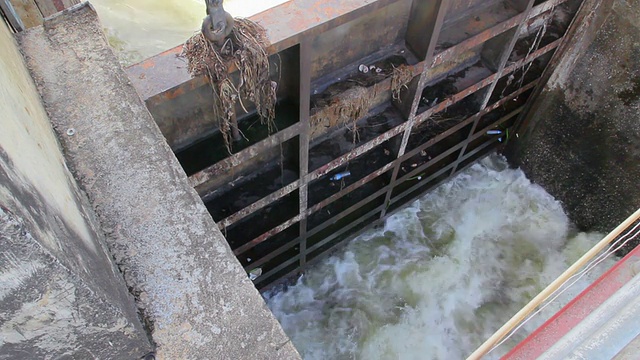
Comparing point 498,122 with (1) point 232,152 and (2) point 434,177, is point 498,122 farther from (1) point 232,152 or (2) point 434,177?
(1) point 232,152

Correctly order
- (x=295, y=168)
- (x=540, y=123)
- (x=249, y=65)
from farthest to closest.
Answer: (x=540, y=123)
(x=295, y=168)
(x=249, y=65)

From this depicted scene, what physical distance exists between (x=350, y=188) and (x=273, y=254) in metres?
1.23

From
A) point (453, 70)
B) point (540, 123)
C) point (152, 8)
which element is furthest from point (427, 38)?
point (152, 8)

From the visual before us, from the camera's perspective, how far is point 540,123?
24.8 feet

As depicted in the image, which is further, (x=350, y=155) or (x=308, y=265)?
(x=308, y=265)

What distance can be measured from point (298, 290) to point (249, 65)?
462cm

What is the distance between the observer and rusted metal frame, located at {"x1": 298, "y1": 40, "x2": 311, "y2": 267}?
384cm

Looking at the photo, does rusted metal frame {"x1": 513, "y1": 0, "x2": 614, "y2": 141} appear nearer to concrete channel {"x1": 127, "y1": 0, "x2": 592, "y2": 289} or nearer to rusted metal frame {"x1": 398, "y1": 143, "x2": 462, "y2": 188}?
concrete channel {"x1": 127, "y1": 0, "x2": 592, "y2": 289}

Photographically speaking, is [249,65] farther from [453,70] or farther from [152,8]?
[152,8]

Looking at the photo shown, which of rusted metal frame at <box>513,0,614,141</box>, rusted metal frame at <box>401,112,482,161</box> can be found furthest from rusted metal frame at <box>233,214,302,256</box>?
rusted metal frame at <box>513,0,614,141</box>

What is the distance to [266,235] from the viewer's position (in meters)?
5.44

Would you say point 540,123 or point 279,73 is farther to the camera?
point 540,123

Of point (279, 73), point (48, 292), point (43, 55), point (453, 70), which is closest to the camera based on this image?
point (48, 292)

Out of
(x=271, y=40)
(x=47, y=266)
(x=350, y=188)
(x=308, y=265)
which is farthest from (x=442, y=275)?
(x=47, y=266)
